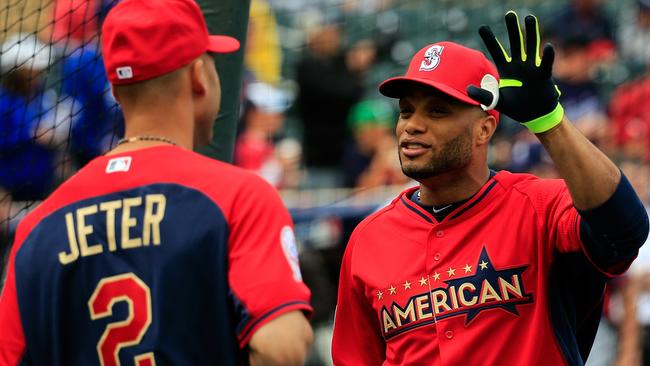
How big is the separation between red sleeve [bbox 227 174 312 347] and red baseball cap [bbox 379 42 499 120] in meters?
1.04

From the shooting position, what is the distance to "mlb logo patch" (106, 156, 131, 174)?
8.05 ft

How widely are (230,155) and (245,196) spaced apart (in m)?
1.38

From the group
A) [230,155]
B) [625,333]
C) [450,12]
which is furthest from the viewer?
[450,12]

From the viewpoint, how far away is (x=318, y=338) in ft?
22.5

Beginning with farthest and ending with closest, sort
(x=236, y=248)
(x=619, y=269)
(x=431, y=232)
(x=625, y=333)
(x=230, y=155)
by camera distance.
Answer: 1. (x=625, y=333)
2. (x=230, y=155)
3. (x=431, y=232)
4. (x=619, y=269)
5. (x=236, y=248)

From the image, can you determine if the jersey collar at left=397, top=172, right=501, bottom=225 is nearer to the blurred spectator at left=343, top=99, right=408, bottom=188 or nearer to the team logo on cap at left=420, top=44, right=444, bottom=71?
the team logo on cap at left=420, top=44, right=444, bottom=71

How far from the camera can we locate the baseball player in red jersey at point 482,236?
2.90 metres

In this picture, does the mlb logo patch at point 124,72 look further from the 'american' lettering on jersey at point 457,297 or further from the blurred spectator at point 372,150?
the blurred spectator at point 372,150

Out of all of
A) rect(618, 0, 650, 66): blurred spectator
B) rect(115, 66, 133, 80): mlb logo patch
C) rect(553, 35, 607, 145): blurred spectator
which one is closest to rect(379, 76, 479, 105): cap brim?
rect(115, 66, 133, 80): mlb logo patch

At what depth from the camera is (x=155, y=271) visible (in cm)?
234

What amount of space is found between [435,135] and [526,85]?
18.9 inches

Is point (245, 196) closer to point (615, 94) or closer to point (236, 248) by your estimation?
point (236, 248)

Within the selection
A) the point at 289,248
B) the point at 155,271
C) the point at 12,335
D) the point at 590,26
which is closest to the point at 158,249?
the point at 155,271

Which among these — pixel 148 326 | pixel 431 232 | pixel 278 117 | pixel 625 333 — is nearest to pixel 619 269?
pixel 431 232
